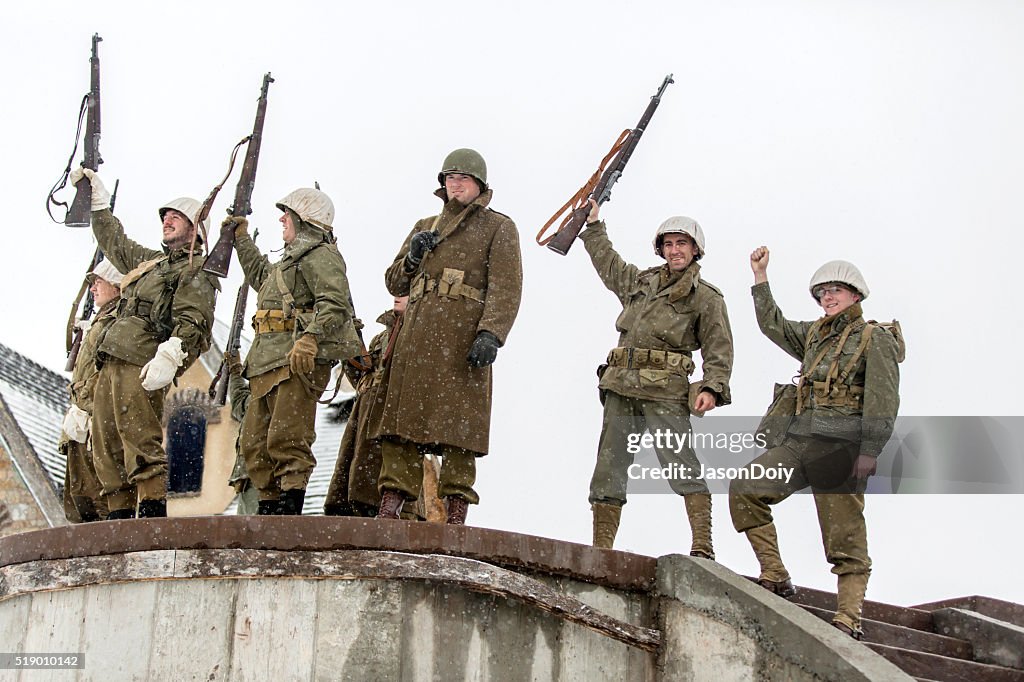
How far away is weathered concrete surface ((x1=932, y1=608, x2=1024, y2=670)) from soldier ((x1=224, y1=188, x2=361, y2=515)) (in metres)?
4.27

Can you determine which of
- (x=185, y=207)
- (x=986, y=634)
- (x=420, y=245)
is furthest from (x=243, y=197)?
(x=986, y=634)

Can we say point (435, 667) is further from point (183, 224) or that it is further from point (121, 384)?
point (183, 224)

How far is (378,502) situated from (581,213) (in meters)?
2.37

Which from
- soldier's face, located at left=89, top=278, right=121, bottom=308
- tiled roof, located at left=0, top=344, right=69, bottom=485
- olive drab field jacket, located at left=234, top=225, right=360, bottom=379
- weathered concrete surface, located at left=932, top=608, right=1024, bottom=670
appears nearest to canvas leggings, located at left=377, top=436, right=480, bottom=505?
olive drab field jacket, located at left=234, top=225, right=360, bottom=379

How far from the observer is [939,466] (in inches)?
372

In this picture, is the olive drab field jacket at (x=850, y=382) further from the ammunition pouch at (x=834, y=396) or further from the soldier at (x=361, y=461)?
the soldier at (x=361, y=461)

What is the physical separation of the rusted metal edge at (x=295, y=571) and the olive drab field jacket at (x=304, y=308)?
5.90 ft

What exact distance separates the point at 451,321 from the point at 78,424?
8.87 ft

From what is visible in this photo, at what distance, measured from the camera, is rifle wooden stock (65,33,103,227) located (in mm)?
9820

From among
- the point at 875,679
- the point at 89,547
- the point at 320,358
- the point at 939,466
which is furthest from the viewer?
the point at 939,466

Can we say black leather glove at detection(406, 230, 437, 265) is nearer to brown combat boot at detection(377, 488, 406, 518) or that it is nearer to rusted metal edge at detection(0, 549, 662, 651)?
brown combat boot at detection(377, 488, 406, 518)

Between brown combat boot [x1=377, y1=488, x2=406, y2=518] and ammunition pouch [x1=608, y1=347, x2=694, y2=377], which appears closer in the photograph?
brown combat boot [x1=377, y1=488, x2=406, y2=518]

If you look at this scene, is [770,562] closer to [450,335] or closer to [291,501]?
[450,335]

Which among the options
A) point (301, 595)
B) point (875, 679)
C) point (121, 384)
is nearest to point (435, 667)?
point (301, 595)
